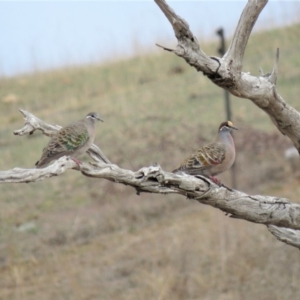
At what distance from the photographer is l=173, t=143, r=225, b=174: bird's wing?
4.29 metres

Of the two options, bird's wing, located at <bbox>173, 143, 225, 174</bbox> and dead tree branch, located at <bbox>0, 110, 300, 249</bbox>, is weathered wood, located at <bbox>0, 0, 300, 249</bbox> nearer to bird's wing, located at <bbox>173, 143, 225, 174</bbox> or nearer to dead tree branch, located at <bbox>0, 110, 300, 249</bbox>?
dead tree branch, located at <bbox>0, 110, 300, 249</bbox>

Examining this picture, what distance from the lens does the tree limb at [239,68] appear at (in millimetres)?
3025

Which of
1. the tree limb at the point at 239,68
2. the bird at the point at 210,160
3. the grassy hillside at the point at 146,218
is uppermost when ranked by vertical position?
the tree limb at the point at 239,68

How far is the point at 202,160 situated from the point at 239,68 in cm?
117

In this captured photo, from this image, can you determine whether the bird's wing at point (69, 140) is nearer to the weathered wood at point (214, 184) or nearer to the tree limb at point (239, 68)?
the weathered wood at point (214, 184)

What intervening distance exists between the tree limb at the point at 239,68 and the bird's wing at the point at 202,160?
2.16 ft

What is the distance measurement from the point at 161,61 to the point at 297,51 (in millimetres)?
3343

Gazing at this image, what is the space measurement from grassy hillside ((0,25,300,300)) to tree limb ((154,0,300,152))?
11.6 ft

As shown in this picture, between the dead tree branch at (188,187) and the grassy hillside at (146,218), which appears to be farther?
the grassy hillside at (146,218)

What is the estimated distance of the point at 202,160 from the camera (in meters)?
4.34

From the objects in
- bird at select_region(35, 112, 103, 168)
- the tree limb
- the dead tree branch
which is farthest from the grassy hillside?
the tree limb

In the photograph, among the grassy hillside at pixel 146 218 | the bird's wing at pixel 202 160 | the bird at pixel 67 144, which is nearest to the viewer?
the bird's wing at pixel 202 160

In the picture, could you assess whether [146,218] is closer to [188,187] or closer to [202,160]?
[202,160]

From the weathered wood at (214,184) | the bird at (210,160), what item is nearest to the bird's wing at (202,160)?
the bird at (210,160)
